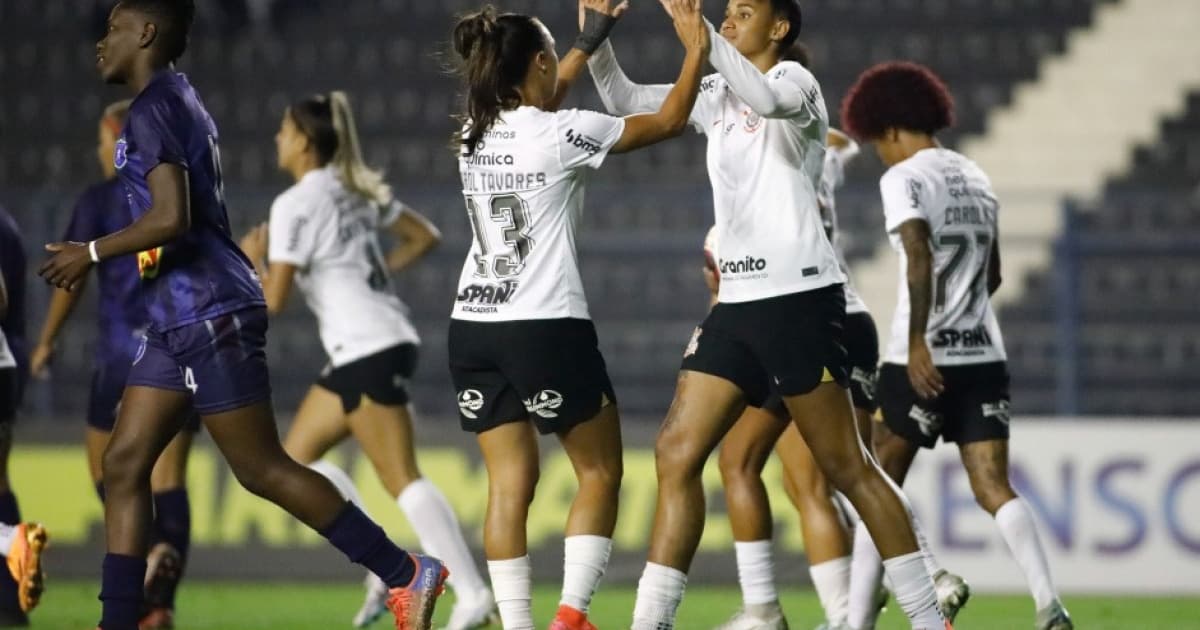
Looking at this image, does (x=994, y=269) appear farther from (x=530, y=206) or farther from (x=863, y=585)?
(x=530, y=206)

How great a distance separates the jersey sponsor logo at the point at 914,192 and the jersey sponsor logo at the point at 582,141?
5.31 ft

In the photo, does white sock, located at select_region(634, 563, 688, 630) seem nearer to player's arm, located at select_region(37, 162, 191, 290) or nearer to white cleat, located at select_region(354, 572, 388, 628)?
player's arm, located at select_region(37, 162, 191, 290)

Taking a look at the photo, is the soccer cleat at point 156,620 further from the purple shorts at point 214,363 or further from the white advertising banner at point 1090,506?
the white advertising banner at point 1090,506

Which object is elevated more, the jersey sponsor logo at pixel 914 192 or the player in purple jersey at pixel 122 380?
the jersey sponsor logo at pixel 914 192

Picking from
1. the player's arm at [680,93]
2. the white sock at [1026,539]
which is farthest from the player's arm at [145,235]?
the white sock at [1026,539]

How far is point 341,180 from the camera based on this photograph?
330 inches

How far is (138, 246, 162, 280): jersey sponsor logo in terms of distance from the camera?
19.6ft

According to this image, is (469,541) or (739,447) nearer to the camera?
(739,447)

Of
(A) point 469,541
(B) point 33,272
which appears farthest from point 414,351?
(B) point 33,272

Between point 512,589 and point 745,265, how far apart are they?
129cm

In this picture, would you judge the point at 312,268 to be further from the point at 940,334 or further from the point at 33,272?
the point at 33,272

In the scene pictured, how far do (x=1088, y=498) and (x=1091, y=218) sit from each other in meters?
5.33

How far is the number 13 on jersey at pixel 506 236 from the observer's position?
5930 mm

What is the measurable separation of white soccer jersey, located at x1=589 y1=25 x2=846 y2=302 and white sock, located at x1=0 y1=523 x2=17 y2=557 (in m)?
2.96
